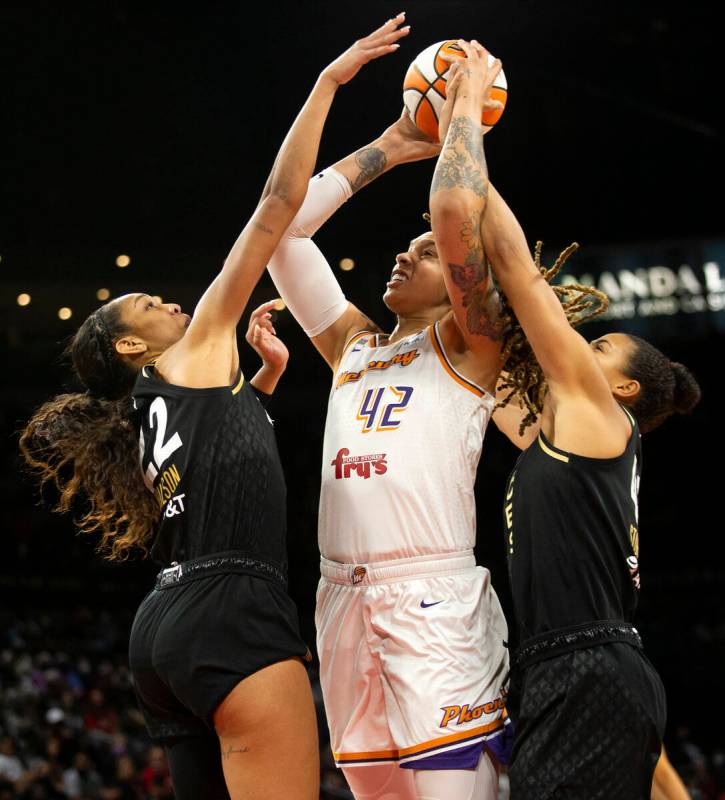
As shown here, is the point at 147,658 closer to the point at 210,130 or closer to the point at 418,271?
A: the point at 418,271

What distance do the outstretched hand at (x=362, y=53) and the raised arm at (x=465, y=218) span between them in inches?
18.3

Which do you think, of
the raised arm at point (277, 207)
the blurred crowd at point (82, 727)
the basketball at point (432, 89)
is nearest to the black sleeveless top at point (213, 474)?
the raised arm at point (277, 207)

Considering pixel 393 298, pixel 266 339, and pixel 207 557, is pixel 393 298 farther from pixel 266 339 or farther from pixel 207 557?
pixel 207 557

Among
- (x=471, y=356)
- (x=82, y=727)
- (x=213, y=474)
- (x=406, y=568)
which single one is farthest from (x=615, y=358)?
(x=82, y=727)

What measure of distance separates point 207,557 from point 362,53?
1.83 metres

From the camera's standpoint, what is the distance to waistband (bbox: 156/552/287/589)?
2.75 metres

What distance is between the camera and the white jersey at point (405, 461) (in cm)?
306

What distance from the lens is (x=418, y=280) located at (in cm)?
348

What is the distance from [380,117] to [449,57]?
5.58 m

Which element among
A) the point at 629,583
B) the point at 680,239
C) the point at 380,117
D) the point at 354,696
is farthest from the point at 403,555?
the point at 680,239

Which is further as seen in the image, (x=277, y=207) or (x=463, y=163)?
(x=277, y=207)

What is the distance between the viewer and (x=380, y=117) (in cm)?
877

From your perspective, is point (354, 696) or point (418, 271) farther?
point (418, 271)

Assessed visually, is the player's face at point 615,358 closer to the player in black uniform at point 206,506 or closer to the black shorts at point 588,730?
the black shorts at point 588,730
